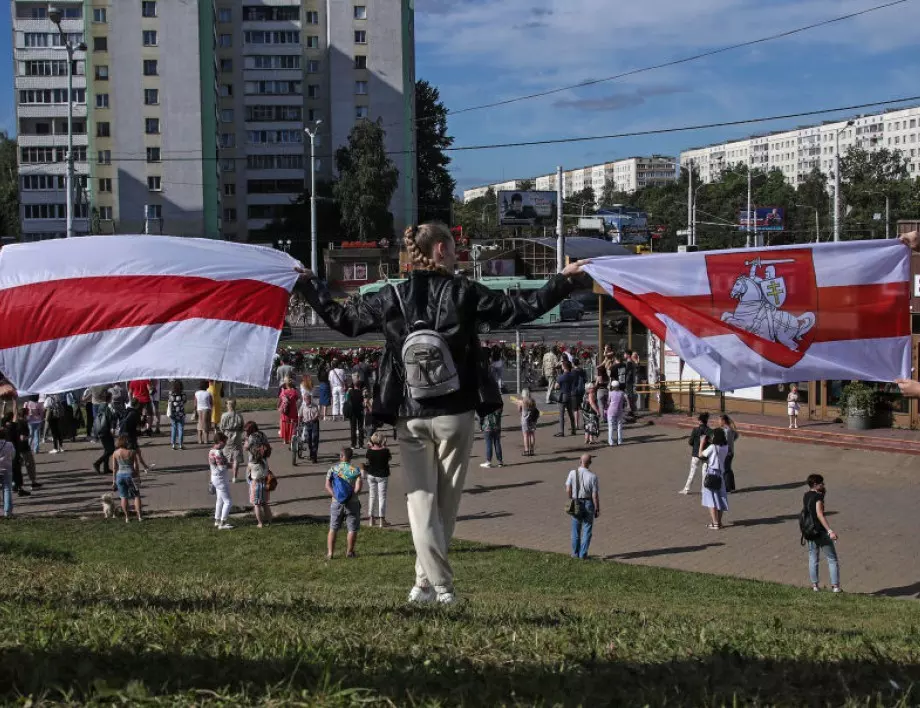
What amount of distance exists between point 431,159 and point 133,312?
109 m

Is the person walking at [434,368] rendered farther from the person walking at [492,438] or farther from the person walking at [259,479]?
the person walking at [492,438]

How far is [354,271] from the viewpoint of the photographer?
87.6 metres

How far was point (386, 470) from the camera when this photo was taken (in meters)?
18.4

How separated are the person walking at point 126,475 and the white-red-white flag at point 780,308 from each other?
42.9 ft

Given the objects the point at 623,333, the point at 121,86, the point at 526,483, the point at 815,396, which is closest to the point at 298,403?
the point at 526,483

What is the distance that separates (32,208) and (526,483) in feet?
246

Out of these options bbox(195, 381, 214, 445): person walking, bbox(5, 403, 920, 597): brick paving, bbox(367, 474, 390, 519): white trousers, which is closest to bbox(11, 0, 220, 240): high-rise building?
bbox(195, 381, 214, 445): person walking

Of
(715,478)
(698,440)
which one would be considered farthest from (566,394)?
(715,478)

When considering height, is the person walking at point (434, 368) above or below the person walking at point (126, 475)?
above

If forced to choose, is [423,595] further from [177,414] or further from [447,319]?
[177,414]

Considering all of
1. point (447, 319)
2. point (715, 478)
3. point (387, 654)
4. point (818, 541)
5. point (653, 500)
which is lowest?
point (653, 500)

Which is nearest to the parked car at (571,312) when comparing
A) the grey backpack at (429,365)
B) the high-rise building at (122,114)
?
the high-rise building at (122,114)

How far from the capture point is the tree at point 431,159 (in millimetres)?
112562

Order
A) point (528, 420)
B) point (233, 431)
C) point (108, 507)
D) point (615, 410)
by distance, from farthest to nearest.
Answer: point (615, 410) → point (528, 420) → point (233, 431) → point (108, 507)
